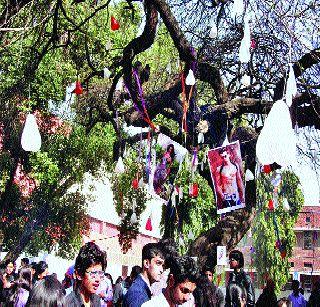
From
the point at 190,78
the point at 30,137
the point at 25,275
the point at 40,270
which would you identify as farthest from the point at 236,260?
the point at 190,78

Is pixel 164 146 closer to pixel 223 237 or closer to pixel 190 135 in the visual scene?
pixel 190 135

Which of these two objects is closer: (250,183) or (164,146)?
(250,183)

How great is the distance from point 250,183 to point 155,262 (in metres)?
6.38

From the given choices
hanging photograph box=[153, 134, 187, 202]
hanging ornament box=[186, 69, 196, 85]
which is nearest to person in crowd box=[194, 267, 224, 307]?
hanging ornament box=[186, 69, 196, 85]

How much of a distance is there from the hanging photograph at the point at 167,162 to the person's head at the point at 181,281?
8167mm

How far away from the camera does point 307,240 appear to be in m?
66.1

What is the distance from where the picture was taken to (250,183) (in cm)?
1188

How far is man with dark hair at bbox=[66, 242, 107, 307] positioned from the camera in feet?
15.2

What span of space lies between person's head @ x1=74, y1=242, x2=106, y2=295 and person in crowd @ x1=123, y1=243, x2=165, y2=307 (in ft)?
1.69

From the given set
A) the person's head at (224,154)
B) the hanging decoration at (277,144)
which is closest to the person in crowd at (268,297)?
the person's head at (224,154)

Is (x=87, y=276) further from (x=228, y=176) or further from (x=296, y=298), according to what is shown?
(x=296, y=298)

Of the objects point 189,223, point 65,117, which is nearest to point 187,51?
point 65,117

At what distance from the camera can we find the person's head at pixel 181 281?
13.6 ft

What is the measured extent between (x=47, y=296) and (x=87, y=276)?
0.92 ft
